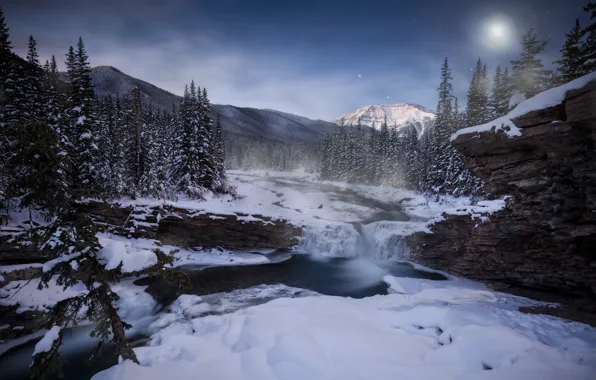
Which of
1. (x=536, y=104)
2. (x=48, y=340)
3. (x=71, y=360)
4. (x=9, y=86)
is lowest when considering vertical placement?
(x=71, y=360)

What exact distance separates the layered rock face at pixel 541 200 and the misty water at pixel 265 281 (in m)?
4.02

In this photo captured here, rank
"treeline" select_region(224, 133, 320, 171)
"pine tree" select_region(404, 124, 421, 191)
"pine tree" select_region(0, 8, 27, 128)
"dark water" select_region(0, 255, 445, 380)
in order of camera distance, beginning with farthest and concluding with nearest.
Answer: "treeline" select_region(224, 133, 320, 171) → "pine tree" select_region(404, 124, 421, 191) → "pine tree" select_region(0, 8, 27, 128) → "dark water" select_region(0, 255, 445, 380)

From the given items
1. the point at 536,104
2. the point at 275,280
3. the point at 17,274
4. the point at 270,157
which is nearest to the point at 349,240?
the point at 275,280

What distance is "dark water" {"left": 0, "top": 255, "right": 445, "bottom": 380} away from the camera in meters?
11.0

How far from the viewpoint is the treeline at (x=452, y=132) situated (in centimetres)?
1997

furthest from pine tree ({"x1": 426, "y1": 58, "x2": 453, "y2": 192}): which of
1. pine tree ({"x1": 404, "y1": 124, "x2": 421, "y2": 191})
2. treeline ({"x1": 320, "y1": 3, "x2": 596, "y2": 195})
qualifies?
pine tree ({"x1": 404, "y1": 124, "x2": 421, "y2": 191})

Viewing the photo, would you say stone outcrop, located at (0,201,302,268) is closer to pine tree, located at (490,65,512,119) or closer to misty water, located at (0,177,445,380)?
misty water, located at (0,177,445,380)

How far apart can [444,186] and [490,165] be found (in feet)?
81.2

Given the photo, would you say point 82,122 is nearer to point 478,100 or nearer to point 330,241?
point 330,241

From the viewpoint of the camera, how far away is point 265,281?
17.9 metres

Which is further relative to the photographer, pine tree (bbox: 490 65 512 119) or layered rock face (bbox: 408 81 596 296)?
pine tree (bbox: 490 65 512 119)

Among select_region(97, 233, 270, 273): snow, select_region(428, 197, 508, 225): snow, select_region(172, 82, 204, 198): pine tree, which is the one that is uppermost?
select_region(172, 82, 204, 198): pine tree

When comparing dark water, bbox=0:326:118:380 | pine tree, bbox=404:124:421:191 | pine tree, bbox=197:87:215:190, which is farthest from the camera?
pine tree, bbox=404:124:421:191

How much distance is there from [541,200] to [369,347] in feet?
39.5
